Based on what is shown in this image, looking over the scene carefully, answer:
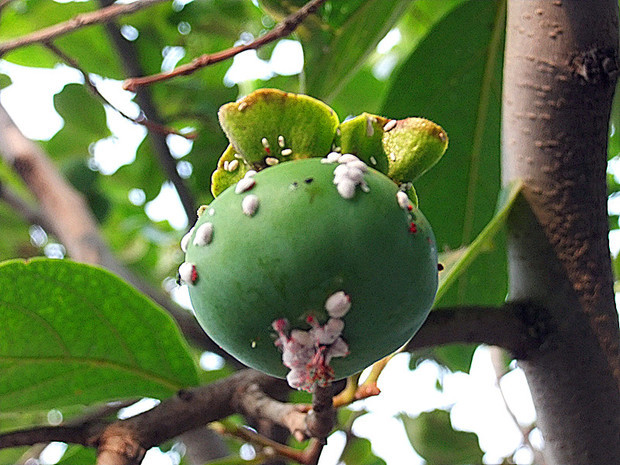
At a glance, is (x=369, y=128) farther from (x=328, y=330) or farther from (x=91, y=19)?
(x=91, y=19)

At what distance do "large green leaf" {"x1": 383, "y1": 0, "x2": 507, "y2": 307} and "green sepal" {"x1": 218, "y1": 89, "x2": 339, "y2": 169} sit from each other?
57 cm

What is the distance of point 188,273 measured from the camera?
21.6 inches

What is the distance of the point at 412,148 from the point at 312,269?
189 mm

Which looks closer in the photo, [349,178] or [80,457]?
[349,178]

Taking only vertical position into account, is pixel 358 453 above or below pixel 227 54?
below

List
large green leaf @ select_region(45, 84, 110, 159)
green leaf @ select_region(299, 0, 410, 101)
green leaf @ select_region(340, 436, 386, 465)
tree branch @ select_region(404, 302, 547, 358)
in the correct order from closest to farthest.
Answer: tree branch @ select_region(404, 302, 547, 358)
green leaf @ select_region(299, 0, 410, 101)
green leaf @ select_region(340, 436, 386, 465)
large green leaf @ select_region(45, 84, 110, 159)

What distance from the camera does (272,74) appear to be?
2.01 meters

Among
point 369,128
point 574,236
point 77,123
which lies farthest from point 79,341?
point 77,123

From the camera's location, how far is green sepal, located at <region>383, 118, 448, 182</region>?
2.03ft

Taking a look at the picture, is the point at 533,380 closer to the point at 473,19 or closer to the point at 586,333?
the point at 586,333

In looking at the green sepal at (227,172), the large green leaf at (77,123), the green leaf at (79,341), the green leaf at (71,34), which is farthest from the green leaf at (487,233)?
the large green leaf at (77,123)

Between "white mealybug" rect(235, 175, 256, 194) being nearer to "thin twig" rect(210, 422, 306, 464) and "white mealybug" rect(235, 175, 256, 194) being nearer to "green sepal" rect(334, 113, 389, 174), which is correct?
"green sepal" rect(334, 113, 389, 174)

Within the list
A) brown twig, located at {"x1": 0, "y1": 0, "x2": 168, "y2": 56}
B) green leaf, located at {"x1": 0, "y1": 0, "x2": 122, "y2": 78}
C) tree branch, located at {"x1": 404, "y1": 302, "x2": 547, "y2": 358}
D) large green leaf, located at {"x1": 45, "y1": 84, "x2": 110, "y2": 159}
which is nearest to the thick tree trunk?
tree branch, located at {"x1": 404, "y1": 302, "x2": 547, "y2": 358}

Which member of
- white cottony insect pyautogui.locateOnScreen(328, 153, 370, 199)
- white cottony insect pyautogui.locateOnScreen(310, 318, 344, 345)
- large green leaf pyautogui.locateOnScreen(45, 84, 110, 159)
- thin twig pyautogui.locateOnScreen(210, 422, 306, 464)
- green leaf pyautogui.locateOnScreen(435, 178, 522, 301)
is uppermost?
white cottony insect pyautogui.locateOnScreen(328, 153, 370, 199)
